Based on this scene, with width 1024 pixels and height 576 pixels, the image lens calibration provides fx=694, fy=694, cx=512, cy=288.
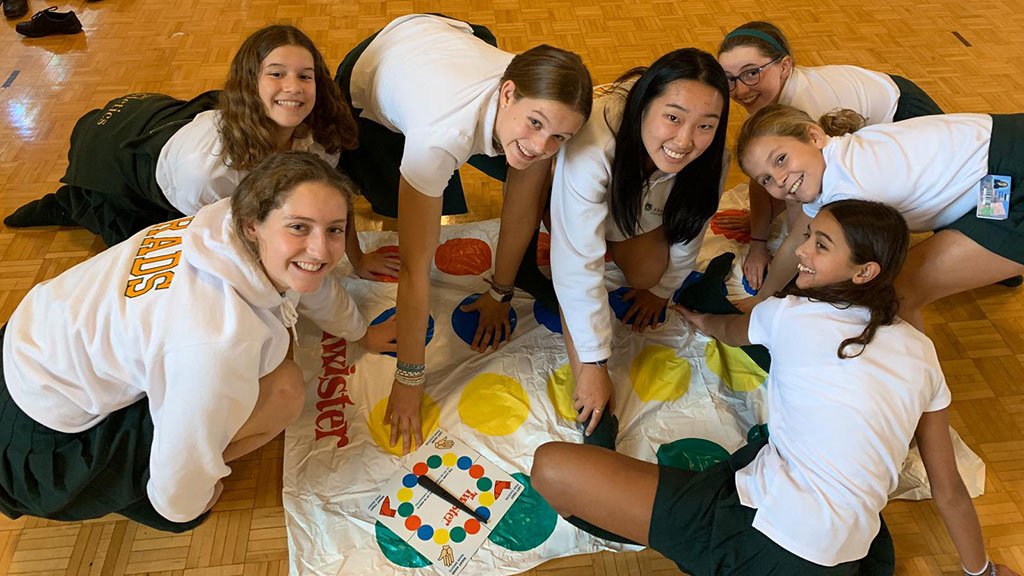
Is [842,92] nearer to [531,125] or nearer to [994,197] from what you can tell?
[994,197]

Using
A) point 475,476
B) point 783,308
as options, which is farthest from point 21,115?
point 783,308

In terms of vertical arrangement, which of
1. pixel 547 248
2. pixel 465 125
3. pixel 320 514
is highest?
pixel 465 125

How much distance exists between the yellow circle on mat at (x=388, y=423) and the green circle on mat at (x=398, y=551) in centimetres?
16

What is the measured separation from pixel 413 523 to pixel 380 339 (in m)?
0.39

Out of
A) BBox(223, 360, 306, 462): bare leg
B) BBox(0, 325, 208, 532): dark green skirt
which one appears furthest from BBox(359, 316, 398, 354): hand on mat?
BBox(0, 325, 208, 532): dark green skirt

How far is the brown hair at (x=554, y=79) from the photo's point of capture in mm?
1076

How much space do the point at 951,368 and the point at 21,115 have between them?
8.03 feet

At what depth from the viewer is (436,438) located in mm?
1310

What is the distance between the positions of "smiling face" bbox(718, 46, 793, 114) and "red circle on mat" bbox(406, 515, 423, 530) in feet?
3.36

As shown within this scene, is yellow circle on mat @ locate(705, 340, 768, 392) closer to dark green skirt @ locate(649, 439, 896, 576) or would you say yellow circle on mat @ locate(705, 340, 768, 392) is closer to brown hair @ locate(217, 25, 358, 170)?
dark green skirt @ locate(649, 439, 896, 576)

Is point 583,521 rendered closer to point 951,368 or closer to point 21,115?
point 951,368

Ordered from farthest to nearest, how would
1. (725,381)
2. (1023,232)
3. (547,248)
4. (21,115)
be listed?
(21,115)
(547,248)
(725,381)
(1023,232)

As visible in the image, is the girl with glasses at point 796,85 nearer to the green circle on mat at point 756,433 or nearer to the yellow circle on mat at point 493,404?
→ the green circle on mat at point 756,433

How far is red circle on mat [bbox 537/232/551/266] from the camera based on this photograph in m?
1.61
